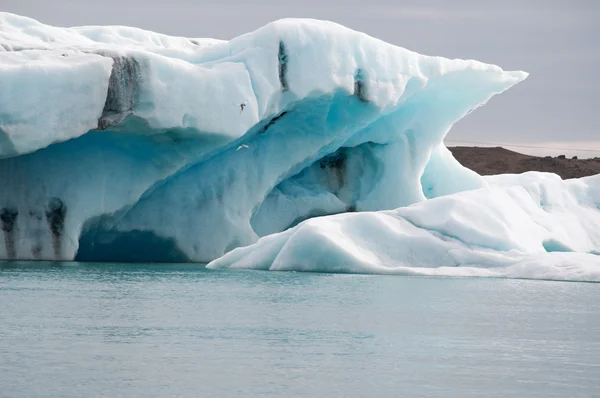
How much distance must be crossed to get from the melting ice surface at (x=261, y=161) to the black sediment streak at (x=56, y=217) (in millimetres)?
36

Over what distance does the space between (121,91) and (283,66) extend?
3.16 metres

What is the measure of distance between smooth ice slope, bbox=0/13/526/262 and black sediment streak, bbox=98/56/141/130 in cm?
3

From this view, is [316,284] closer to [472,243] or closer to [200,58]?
[472,243]

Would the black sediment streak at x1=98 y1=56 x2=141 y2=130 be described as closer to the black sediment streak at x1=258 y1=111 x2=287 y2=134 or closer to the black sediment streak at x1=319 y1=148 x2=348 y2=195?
the black sediment streak at x1=258 y1=111 x2=287 y2=134

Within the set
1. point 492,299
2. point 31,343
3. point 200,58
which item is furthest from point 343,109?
point 31,343

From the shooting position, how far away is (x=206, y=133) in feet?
58.1

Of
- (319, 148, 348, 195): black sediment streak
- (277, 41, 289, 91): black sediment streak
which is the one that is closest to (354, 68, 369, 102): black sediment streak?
(277, 41, 289, 91): black sediment streak

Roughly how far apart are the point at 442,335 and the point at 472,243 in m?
7.05

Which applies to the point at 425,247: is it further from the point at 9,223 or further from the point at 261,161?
the point at 9,223

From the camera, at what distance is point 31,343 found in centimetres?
757

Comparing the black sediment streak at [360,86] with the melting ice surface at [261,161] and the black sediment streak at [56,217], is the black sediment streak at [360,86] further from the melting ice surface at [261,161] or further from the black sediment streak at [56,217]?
the black sediment streak at [56,217]

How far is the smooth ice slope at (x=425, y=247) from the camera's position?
15.0 metres

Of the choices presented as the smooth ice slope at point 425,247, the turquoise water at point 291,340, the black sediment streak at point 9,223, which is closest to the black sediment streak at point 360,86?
the smooth ice slope at point 425,247

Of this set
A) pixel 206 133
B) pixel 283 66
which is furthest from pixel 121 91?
pixel 283 66
